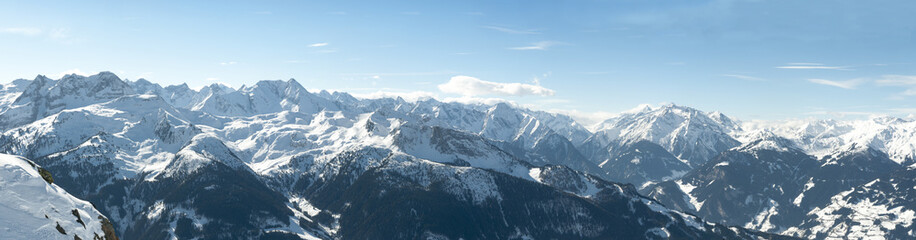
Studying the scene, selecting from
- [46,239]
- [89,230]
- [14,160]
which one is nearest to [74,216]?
[89,230]

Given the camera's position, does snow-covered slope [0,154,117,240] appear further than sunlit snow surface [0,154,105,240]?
Yes

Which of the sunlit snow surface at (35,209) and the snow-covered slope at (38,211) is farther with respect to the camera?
the snow-covered slope at (38,211)

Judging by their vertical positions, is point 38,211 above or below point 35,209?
below

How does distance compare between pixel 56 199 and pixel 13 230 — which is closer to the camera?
pixel 13 230

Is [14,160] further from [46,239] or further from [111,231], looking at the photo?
Result: [46,239]

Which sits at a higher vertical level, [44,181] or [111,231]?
[44,181]

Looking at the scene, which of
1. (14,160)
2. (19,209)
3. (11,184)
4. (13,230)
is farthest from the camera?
(14,160)

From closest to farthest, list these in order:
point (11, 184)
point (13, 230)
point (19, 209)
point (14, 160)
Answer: point (13, 230)
point (19, 209)
point (11, 184)
point (14, 160)

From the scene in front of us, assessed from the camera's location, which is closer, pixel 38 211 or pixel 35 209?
pixel 38 211
